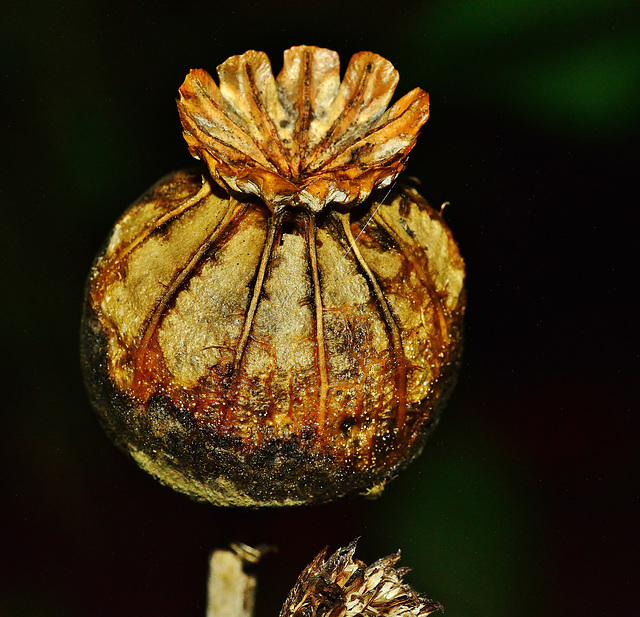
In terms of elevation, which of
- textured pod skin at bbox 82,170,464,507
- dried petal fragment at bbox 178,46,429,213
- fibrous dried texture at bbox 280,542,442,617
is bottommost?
fibrous dried texture at bbox 280,542,442,617

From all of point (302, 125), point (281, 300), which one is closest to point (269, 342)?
point (281, 300)

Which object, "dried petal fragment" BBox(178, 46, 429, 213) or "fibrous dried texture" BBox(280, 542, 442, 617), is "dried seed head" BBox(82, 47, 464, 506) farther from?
"fibrous dried texture" BBox(280, 542, 442, 617)

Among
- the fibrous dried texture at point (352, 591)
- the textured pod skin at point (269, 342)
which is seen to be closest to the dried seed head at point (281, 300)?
the textured pod skin at point (269, 342)

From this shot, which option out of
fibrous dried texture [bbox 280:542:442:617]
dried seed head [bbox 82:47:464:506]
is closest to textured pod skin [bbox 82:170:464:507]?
dried seed head [bbox 82:47:464:506]

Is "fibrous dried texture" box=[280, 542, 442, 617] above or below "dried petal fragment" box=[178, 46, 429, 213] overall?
below

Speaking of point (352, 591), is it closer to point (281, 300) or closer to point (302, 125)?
point (281, 300)

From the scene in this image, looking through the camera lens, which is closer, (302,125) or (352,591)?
(352,591)

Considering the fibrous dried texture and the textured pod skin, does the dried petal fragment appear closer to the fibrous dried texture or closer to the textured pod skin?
the textured pod skin

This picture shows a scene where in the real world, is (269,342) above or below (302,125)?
below
